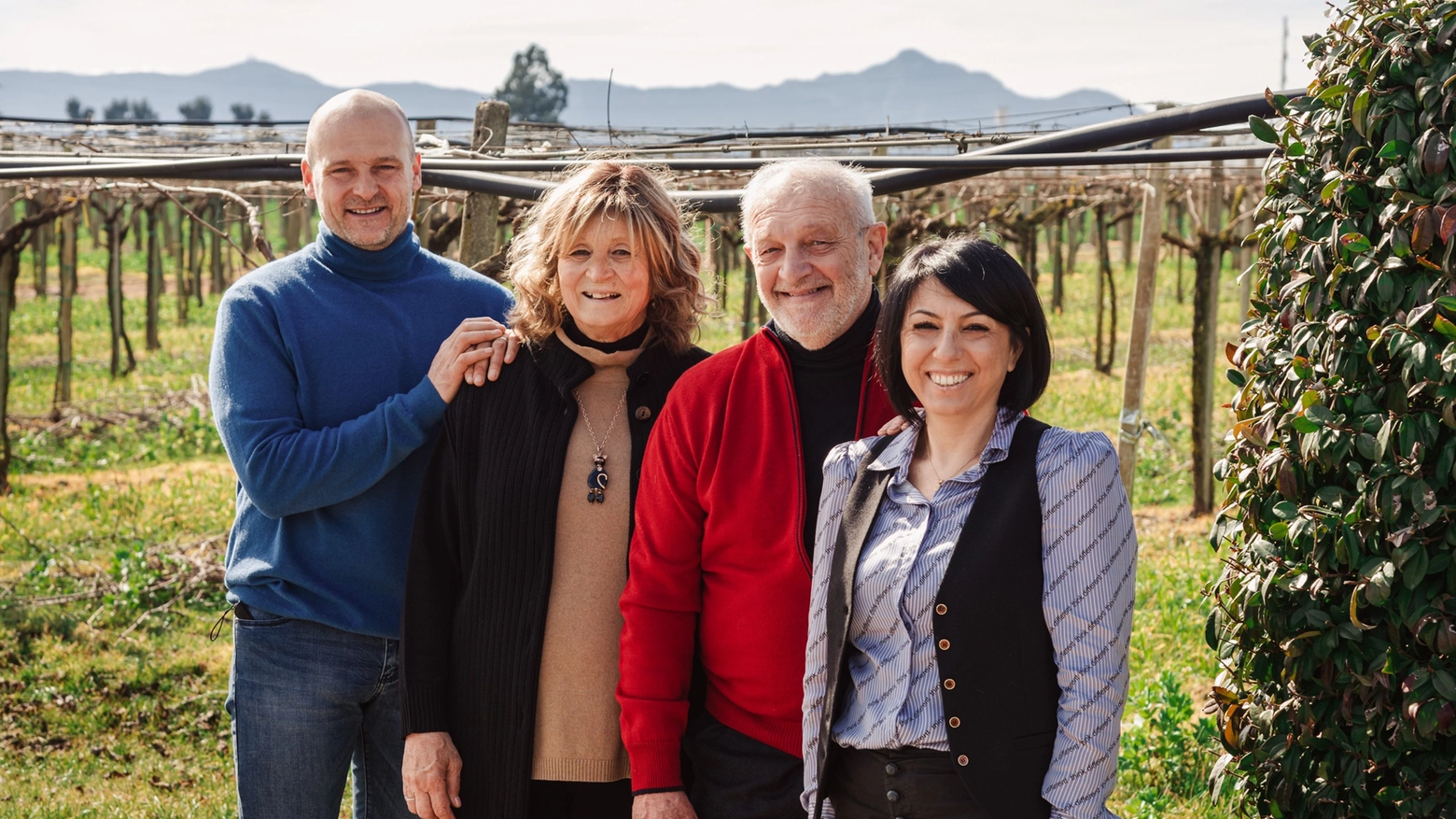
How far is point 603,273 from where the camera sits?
2.30 meters

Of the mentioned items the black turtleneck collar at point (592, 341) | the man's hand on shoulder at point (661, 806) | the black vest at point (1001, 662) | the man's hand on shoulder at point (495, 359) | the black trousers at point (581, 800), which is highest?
the black turtleneck collar at point (592, 341)

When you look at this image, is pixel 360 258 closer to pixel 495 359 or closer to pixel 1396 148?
pixel 495 359

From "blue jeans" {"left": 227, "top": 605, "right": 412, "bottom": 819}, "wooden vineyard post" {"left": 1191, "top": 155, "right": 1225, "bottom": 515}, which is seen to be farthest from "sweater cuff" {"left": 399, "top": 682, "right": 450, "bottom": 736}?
"wooden vineyard post" {"left": 1191, "top": 155, "right": 1225, "bottom": 515}

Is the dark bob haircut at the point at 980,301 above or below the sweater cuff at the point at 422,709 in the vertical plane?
above

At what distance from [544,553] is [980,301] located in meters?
0.99

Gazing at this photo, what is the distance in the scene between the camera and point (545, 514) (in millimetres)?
2328

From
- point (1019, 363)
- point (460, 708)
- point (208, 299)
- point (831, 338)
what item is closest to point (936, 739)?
point (1019, 363)

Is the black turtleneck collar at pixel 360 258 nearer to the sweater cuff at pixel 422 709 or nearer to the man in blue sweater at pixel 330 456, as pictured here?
the man in blue sweater at pixel 330 456

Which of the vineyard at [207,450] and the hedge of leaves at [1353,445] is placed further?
the vineyard at [207,450]

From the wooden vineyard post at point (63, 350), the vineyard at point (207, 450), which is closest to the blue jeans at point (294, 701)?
the vineyard at point (207, 450)

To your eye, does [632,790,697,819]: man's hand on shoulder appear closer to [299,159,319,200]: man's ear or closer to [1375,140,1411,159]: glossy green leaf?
[299,159,319,200]: man's ear

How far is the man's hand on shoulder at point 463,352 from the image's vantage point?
2420mm

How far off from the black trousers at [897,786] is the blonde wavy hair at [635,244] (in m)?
0.94

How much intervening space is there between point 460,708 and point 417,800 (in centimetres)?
20
